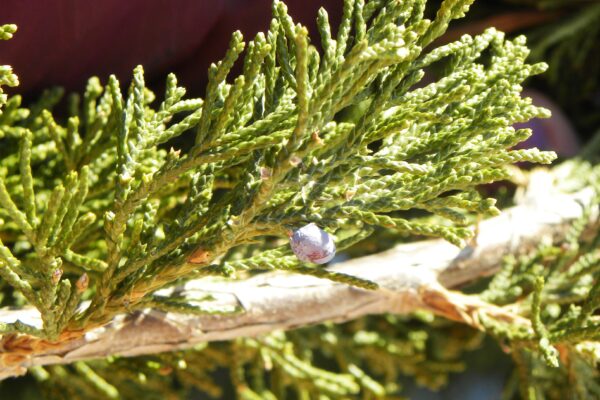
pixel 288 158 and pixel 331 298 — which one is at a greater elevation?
pixel 288 158

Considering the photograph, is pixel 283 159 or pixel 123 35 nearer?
pixel 283 159

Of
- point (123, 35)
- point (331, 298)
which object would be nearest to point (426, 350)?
point (331, 298)

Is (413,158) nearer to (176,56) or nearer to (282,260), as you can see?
(282,260)

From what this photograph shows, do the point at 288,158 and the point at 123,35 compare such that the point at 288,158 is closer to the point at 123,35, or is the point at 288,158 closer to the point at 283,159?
the point at 283,159

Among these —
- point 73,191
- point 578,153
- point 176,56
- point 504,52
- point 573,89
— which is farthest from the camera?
point 573,89

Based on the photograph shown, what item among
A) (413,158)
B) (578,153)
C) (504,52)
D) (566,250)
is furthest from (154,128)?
(578,153)

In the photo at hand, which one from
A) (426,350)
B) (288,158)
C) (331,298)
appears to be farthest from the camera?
(426,350)

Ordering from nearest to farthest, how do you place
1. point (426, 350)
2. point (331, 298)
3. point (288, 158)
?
point (288, 158) → point (331, 298) → point (426, 350)

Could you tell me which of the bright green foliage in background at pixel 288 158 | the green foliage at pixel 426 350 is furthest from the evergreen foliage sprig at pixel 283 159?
the green foliage at pixel 426 350
